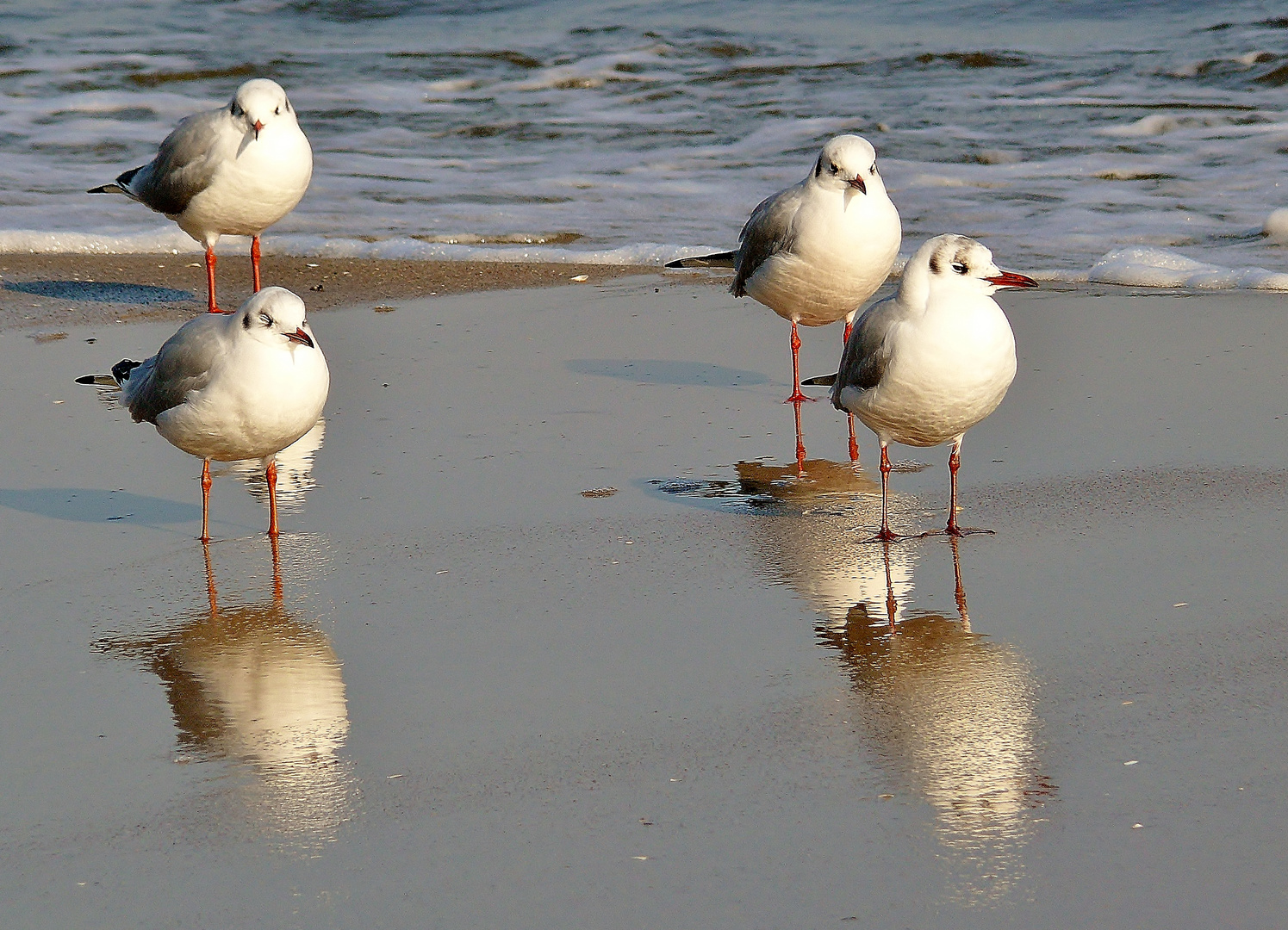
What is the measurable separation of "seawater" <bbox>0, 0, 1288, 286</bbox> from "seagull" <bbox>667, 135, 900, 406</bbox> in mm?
2508

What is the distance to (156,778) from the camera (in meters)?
3.31

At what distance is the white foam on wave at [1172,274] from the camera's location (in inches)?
320

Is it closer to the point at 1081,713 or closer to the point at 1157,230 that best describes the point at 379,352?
the point at 1081,713

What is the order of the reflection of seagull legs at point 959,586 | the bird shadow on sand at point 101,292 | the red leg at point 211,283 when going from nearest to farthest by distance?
the reflection of seagull legs at point 959,586
the red leg at point 211,283
the bird shadow on sand at point 101,292

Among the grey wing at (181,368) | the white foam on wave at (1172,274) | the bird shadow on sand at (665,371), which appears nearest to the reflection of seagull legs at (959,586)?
the bird shadow on sand at (665,371)

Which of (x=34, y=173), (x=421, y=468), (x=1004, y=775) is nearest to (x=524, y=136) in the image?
(x=34, y=173)

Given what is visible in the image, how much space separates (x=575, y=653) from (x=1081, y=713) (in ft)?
3.96

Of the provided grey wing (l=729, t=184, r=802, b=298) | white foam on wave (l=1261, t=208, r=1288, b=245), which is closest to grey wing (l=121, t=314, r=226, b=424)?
grey wing (l=729, t=184, r=802, b=298)

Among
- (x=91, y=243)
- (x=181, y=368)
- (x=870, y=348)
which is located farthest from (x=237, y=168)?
(x=870, y=348)

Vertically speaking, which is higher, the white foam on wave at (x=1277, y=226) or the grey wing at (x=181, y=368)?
the grey wing at (x=181, y=368)

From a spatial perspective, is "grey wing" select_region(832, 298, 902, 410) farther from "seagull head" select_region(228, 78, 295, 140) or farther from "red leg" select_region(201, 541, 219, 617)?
"seagull head" select_region(228, 78, 295, 140)

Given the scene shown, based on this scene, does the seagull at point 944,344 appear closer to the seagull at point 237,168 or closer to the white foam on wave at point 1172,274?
the white foam on wave at point 1172,274

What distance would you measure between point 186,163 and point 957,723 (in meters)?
6.06

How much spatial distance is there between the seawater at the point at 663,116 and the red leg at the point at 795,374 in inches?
97.5
